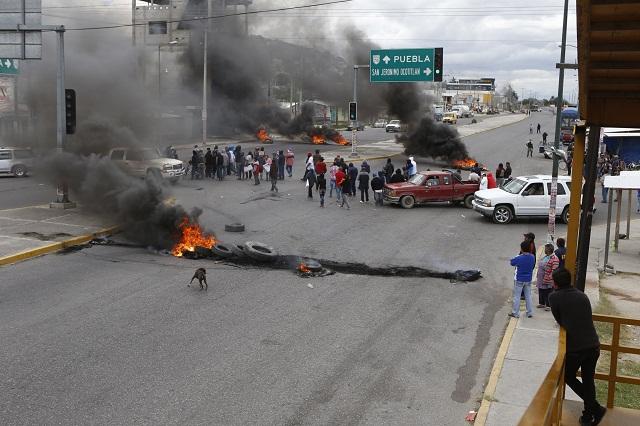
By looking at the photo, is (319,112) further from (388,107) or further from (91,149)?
(91,149)

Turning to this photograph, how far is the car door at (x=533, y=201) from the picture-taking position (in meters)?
19.6

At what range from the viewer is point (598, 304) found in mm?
11570

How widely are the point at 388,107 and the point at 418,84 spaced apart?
2.47 metres

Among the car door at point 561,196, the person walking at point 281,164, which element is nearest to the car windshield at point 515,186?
the car door at point 561,196

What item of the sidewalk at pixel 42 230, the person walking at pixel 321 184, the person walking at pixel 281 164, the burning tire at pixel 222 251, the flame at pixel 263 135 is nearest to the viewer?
the burning tire at pixel 222 251

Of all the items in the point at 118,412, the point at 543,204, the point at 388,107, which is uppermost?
the point at 388,107

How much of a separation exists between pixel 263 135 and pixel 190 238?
34.9 metres

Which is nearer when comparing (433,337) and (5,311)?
(433,337)

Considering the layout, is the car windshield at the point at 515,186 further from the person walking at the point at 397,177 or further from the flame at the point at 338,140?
the flame at the point at 338,140

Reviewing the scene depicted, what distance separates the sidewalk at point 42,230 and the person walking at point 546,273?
1052cm

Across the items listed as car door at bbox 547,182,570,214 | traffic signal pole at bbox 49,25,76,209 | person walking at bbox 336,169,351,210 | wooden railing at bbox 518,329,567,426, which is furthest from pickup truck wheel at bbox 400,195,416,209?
wooden railing at bbox 518,329,567,426

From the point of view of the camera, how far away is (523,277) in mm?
10539

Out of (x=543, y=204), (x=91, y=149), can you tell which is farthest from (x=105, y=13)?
(x=543, y=204)

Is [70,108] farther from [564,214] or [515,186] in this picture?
[564,214]
